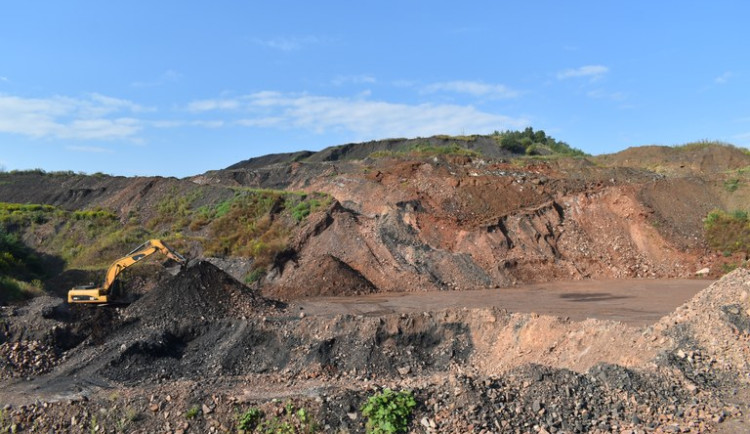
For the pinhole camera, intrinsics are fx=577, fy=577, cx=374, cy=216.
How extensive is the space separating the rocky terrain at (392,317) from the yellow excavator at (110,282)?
1.40ft

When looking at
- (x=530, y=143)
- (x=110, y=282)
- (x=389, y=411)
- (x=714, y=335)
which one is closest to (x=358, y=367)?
(x=389, y=411)

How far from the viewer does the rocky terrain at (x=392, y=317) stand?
793 centimetres

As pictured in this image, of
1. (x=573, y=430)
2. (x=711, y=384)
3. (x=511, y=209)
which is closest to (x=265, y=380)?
(x=573, y=430)

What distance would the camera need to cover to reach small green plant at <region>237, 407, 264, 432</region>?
788 cm

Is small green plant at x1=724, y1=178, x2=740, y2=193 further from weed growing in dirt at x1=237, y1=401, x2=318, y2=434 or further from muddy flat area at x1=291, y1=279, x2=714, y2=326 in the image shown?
weed growing in dirt at x1=237, y1=401, x2=318, y2=434

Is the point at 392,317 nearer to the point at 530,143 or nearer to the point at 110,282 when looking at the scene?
the point at 110,282

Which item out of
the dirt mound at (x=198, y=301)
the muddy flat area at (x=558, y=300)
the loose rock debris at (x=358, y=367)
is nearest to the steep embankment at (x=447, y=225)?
the muddy flat area at (x=558, y=300)

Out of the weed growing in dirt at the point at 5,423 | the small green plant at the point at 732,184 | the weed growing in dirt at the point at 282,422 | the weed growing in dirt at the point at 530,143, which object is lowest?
the weed growing in dirt at the point at 5,423

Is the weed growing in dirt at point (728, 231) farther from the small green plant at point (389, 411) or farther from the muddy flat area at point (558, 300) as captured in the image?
the small green plant at point (389, 411)

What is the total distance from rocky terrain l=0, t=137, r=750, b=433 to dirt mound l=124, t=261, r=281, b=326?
5 centimetres

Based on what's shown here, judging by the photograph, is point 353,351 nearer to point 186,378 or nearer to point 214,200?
point 186,378

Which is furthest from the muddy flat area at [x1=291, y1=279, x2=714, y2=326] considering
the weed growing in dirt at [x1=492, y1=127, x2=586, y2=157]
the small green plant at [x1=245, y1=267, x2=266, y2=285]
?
the weed growing in dirt at [x1=492, y1=127, x2=586, y2=157]

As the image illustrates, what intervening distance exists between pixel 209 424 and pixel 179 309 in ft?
19.4

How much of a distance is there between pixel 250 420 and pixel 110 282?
8.25 m
